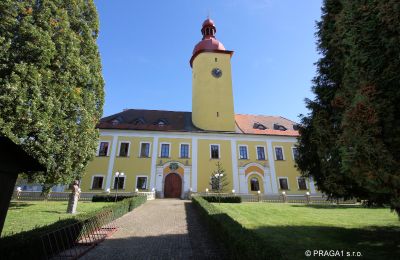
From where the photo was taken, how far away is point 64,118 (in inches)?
535

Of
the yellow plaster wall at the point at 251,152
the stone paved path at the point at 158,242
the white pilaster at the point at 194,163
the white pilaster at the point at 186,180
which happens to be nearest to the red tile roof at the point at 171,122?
the yellow plaster wall at the point at 251,152

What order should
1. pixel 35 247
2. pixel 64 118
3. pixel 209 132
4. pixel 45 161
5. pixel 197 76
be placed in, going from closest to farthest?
pixel 35 247
pixel 45 161
pixel 64 118
pixel 209 132
pixel 197 76

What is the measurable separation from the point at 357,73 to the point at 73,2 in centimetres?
1616

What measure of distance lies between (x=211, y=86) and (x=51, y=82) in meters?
24.3

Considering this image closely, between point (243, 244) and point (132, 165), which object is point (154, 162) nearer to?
point (132, 165)

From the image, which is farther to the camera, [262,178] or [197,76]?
[197,76]

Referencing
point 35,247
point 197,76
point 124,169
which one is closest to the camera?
point 35,247

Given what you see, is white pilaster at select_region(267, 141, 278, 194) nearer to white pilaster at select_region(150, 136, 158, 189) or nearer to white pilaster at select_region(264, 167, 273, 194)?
white pilaster at select_region(264, 167, 273, 194)

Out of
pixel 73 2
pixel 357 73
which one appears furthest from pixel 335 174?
pixel 73 2

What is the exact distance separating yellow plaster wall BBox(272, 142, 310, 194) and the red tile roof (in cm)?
187

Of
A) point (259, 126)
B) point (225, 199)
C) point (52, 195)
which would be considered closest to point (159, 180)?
point (225, 199)

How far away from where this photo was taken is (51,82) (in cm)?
1229

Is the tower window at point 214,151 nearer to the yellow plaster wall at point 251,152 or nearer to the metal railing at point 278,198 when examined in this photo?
the yellow plaster wall at point 251,152

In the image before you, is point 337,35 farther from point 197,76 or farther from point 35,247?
point 197,76
